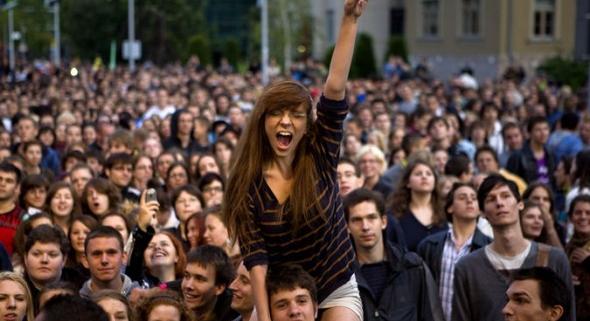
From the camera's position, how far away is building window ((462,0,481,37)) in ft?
198

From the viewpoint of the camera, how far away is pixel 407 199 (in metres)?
11.4

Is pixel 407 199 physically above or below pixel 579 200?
below

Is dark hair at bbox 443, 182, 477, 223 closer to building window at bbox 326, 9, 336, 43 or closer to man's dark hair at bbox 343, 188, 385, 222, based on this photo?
man's dark hair at bbox 343, 188, 385, 222

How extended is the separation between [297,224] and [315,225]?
0.27 ft

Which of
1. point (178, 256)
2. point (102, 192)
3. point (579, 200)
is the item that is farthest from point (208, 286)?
point (102, 192)

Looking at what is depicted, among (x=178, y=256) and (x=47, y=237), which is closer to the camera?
(x=47, y=237)

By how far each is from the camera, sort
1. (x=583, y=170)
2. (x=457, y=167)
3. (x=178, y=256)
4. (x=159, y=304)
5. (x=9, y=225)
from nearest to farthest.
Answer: (x=159, y=304), (x=178, y=256), (x=9, y=225), (x=583, y=170), (x=457, y=167)

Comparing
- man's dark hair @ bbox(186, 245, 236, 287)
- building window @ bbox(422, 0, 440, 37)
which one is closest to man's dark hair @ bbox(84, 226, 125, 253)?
man's dark hair @ bbox(186, 245, 236, 287)

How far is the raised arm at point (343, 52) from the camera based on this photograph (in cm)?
576

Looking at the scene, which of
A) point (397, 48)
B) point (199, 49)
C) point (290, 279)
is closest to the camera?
point (290, 279)

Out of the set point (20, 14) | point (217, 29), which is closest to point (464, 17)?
point (20, 14)

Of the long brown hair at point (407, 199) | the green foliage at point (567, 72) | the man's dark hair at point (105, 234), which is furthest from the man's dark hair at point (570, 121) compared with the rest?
the green foliage at point (567, 72)

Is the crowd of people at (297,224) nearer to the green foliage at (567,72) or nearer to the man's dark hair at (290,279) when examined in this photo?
the man's dark hair at (290,279)

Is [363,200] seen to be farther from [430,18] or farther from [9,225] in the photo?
[430,18]
